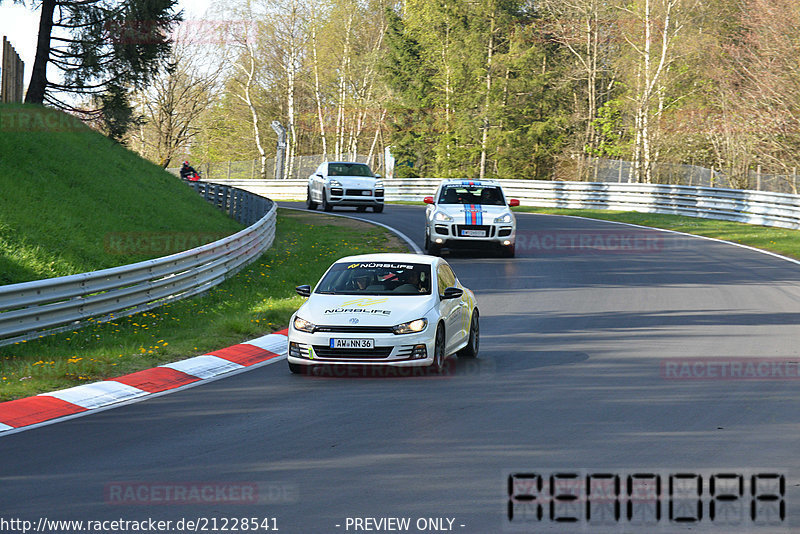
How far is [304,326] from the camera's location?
1141 centimetres

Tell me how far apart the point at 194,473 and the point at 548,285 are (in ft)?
44.7

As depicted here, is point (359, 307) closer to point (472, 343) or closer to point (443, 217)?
point (472, 343)

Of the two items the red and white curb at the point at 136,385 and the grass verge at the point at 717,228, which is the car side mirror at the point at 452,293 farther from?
the grass verge at the point at 717,228

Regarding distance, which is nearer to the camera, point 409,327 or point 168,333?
point 409,327

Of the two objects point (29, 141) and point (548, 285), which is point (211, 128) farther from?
point (548, 285)

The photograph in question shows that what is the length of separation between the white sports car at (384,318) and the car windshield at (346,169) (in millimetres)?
27310

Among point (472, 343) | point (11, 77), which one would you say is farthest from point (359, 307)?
point (11, 77)

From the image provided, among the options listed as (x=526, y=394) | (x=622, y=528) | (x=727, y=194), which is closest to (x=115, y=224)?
(x=526, y=394)

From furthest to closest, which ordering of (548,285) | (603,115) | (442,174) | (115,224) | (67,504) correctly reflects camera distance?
1. (442,174)
2. (603,115)
3. (115,224)
4. (548,285)
5. (67,504)

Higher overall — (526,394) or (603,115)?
(603,115)

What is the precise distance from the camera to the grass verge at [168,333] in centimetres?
1146

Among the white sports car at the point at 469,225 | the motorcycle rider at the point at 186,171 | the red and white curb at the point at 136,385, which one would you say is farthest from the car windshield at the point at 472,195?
the motorcycle rider at the point at 186,171

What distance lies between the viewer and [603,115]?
5906 centimetres

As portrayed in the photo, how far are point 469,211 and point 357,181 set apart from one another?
1551cm
